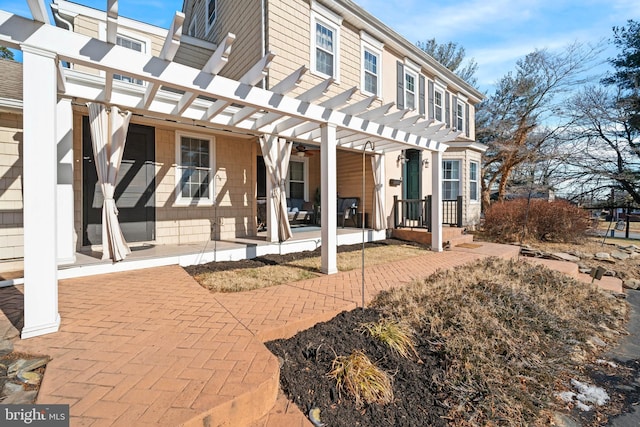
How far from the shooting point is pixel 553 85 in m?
15.2

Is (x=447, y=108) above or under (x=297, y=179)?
above

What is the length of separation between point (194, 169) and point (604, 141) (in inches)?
692

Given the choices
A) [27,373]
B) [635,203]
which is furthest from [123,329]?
[635,203]

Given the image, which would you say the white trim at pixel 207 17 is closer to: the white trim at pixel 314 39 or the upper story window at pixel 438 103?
the white trim at pixel 314 39

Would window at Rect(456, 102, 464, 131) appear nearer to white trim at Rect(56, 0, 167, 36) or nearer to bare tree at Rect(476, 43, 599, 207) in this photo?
bare tree at Rect(476, 43, 599, 207)

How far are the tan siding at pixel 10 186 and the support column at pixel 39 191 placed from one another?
317 centimetres

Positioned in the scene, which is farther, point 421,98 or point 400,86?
point 421,98

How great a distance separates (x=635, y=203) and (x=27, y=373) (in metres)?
20.0

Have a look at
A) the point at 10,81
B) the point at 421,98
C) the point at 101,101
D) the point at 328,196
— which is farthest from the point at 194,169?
the point at 421,98

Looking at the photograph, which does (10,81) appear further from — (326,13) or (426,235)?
(426,235)

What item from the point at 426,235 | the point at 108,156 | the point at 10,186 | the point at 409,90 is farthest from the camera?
the point at 409,90

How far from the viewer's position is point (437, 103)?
11680 mm

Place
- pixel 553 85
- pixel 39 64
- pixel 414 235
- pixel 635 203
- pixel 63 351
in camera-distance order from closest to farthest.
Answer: pixel 63 351, pixel 39 64, pixel 414 235, pixel 635 203, pixel 553 85

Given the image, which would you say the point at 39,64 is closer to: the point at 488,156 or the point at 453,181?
the point at 453,181
